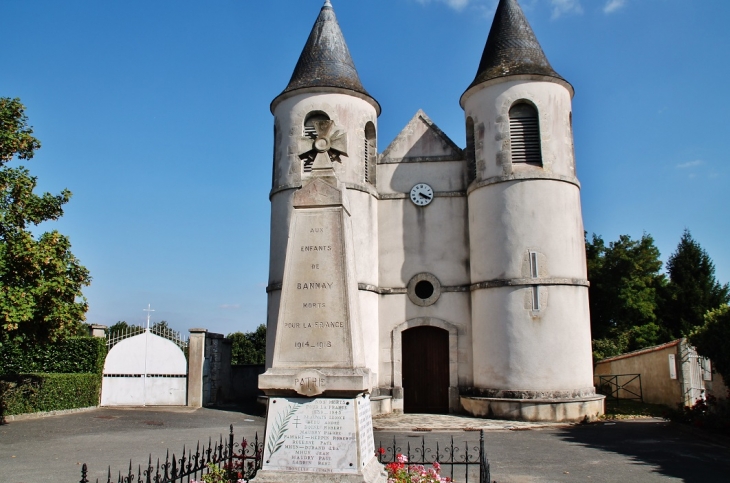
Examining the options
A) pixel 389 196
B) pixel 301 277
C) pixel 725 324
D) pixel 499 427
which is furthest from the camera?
pixel 389 196

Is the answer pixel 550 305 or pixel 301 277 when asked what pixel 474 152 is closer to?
pixel 550 305

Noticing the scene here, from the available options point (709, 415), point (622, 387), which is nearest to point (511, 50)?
point (709, 415)

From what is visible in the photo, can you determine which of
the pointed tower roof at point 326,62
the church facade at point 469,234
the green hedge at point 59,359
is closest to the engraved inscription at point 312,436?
the church facade at point 469,234

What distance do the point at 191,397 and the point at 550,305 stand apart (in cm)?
1145

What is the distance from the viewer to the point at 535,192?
1666 cm

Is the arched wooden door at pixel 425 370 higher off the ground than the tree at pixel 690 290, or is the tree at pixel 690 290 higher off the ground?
the tree at pixel 690 290

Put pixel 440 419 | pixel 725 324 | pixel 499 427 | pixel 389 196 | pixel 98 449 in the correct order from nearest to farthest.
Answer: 1. pixel 98 449
2. pixel 725 324
3. pixel 499 427
4. pixel 440 419
5. pixel 389 196

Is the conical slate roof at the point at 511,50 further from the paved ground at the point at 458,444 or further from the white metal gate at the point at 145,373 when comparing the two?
the white metal gate at the point at 145,373

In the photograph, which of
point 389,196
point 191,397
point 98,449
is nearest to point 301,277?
point 98,449

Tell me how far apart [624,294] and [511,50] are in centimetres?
1770

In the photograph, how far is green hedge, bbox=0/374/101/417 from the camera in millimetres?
15014

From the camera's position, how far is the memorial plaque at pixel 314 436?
19.0ft

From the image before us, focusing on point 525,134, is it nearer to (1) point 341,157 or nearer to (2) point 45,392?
(1) point 341,157

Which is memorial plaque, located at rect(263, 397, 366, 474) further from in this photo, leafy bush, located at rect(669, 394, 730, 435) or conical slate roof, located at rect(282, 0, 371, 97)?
conical slate roof, located at rect(282, 0, 371, 97)
